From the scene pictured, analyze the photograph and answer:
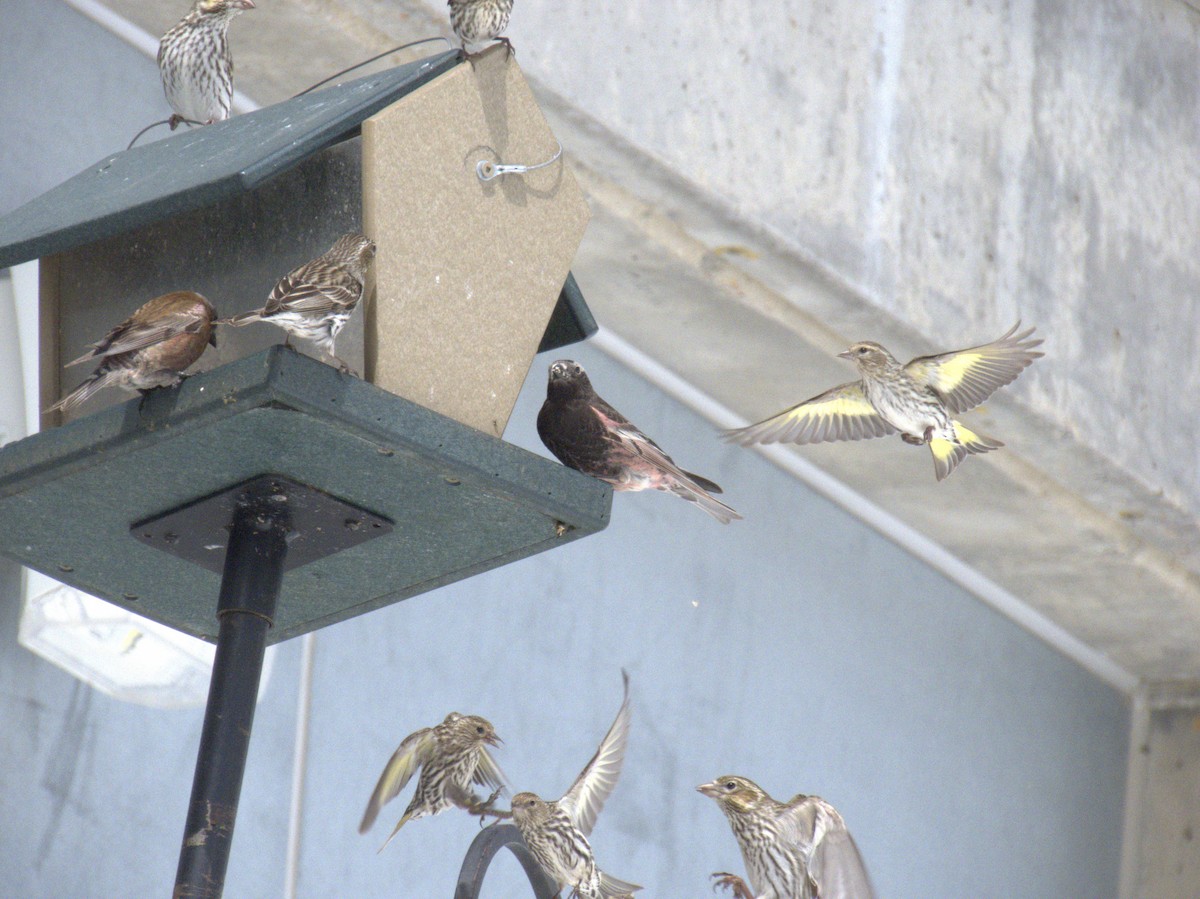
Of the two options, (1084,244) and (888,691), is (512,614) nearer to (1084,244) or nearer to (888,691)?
(888,691)

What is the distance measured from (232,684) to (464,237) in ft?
3.13

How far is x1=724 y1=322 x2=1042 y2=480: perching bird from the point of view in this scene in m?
5.02

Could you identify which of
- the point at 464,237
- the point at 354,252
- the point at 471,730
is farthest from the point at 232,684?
the point at 471,730

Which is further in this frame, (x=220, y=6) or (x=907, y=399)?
(x=907, y=399)

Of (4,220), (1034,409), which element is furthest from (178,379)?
(1034,409)

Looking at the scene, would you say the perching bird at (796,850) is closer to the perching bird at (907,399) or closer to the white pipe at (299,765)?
the perching bird at (907,399)

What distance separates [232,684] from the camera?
2910mm

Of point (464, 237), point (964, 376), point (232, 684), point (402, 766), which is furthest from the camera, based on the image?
point (964, 376)

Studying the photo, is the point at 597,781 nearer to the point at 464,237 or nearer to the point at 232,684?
the point at 464,237

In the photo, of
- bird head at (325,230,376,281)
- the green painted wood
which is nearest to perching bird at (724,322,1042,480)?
the green painted wood

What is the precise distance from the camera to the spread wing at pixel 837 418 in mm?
5285

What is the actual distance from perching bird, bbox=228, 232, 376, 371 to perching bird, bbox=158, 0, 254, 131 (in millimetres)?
1671

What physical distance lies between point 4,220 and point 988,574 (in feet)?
15.9

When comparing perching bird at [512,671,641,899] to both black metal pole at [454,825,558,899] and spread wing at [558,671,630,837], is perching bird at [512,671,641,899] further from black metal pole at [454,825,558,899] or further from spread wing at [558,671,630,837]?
black metal pole at [454,825,558,899]
